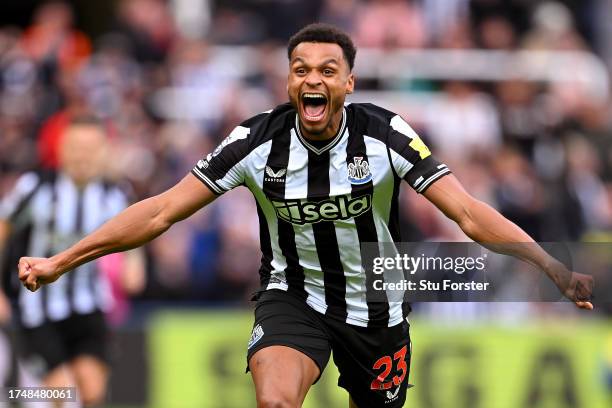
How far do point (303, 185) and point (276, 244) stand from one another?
1.29 ft

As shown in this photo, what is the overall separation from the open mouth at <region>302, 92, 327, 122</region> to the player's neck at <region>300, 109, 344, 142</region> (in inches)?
5.0

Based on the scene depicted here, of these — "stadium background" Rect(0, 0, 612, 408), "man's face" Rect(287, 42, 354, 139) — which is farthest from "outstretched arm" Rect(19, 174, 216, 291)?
"stadium background" Rect(0, 0, 612, 408)

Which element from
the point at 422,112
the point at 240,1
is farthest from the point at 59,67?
the point at 422,112

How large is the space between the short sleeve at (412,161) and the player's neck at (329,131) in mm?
269

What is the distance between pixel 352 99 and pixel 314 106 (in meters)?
7.64

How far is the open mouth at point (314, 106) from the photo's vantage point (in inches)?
254

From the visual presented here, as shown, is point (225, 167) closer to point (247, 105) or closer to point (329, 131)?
point (329, 131)

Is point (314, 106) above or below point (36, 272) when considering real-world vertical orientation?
above

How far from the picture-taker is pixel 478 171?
13.2m

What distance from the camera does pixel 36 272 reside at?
630 centimetres

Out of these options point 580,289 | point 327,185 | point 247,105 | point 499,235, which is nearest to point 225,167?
point 327,185

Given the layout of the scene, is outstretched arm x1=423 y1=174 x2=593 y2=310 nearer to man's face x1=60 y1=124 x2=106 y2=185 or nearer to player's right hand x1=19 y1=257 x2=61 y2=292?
player's right hand x1=19 y1=257 x2=61 y2=292

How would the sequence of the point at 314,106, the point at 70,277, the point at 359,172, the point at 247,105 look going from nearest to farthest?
the point at 314,106 → the point at 359,172 → the point at 70,277 → the point at 247,105

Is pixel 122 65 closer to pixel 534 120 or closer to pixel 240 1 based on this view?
pixel 240 1
